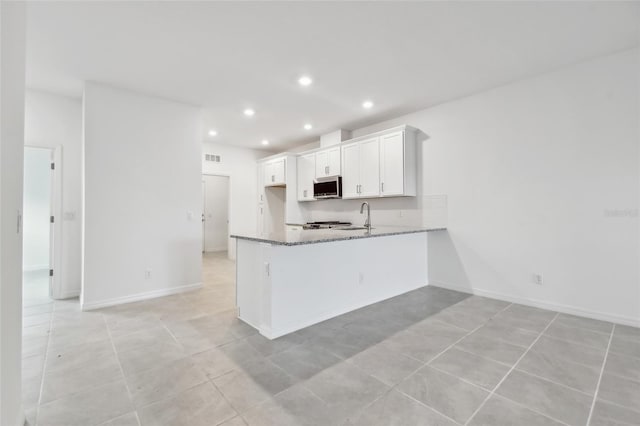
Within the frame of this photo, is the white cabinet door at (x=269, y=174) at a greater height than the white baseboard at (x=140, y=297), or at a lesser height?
greater

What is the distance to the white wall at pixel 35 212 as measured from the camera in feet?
18.6

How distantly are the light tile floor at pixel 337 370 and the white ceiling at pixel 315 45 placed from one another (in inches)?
108

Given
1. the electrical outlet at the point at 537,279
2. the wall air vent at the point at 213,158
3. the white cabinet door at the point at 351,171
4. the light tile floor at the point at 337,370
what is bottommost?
the light tile floor at the point at 337,370

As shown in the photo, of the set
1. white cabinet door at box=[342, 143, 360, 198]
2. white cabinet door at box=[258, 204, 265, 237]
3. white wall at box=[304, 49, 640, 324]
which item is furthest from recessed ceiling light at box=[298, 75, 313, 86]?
white cabinet door at box=[258, 204, 265, 237]

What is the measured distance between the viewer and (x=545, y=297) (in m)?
3.35

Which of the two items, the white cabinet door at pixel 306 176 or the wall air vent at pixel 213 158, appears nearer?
the white cabinet door at pixel 306 176

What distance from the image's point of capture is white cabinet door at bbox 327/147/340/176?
538 centimetres

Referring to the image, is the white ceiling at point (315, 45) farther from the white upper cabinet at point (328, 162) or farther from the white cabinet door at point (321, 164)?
the white cabinet door at point (321, 164)

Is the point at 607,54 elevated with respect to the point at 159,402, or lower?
elevated

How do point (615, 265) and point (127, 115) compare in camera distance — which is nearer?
point (615, 265)

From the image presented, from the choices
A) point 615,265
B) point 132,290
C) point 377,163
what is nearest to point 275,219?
point 377,163

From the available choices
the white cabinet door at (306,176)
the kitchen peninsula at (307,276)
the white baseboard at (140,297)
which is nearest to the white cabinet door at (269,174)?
the white cabinet door at (306,176)

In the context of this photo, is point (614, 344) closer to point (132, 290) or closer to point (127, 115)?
point (132, 290)

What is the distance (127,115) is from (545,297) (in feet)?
18.4
